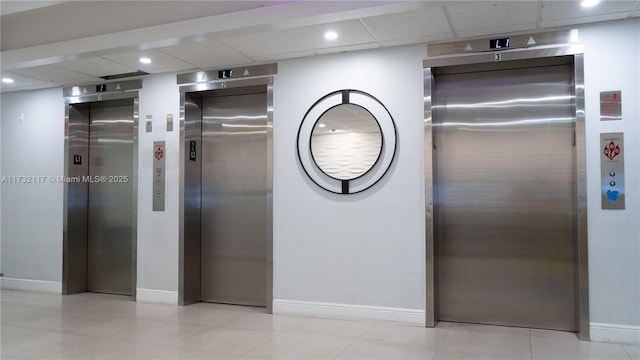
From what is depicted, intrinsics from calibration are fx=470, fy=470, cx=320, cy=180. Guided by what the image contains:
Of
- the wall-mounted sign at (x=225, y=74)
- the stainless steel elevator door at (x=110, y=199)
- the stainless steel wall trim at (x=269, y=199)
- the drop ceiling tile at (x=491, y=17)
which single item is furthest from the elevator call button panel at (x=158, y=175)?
the drop ceiling tile at (x=491, y=17)

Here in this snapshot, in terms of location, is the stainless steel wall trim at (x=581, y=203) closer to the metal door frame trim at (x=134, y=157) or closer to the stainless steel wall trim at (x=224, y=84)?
the stainless steel wall trim at (x=224, y=84)

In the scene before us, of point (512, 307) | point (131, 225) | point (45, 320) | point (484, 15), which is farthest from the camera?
point (131, 225)

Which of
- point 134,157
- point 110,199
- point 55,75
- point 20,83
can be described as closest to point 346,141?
point 134,157

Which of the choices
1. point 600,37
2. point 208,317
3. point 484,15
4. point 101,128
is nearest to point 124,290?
point 208,317

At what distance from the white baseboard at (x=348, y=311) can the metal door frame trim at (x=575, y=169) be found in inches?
6.8

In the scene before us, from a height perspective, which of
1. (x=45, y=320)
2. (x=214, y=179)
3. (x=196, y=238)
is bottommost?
(x=45, y=320)

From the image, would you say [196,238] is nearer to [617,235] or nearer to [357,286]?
[357,286]

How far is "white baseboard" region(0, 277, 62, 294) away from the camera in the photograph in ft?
22.0

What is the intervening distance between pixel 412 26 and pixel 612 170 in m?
2.24

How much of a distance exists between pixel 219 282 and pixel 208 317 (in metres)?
0.73

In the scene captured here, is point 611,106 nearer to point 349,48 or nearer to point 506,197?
point 506,197

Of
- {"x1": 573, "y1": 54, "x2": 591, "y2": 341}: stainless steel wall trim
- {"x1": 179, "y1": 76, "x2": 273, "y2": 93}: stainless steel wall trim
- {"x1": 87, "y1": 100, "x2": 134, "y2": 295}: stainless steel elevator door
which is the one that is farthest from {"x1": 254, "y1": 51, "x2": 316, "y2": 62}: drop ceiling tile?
{"x1": 573, "y1": 54, "x2": 591, "y2": 341}: stainless steel wall trim

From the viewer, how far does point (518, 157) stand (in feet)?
15.8

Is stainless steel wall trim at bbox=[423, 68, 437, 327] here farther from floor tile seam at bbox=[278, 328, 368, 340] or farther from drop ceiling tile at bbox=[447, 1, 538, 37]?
floor tile seam at bbox=[278, 328, 368, 340]
